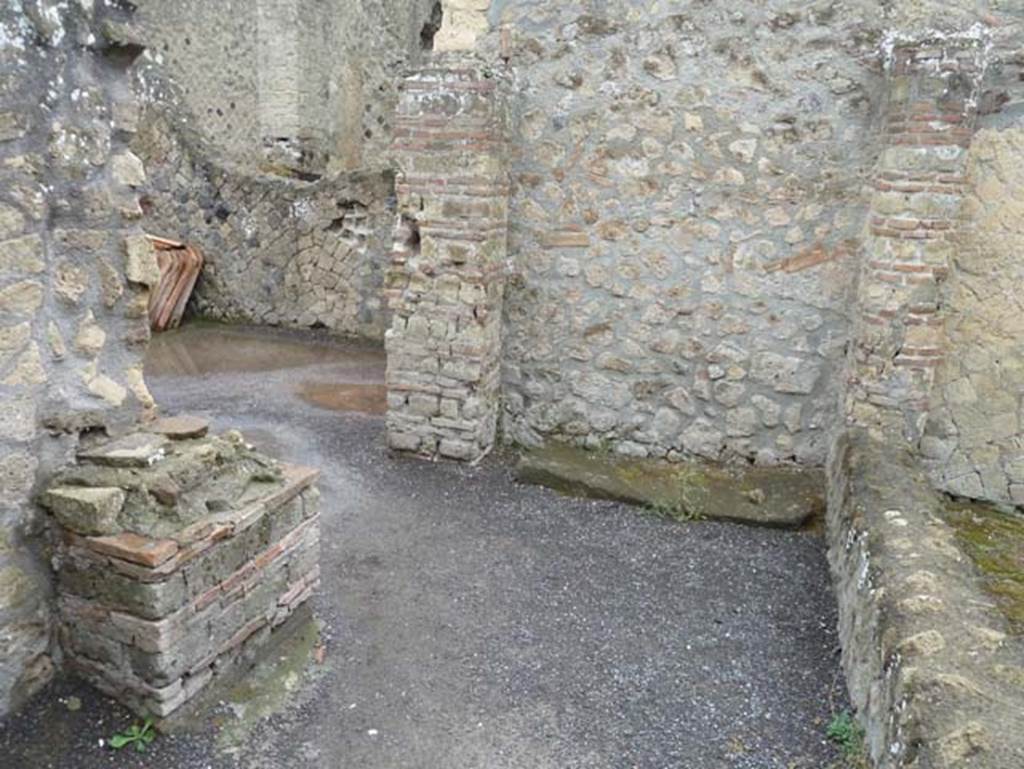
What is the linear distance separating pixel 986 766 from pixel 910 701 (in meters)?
0.29

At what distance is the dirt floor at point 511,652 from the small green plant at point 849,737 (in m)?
0.06

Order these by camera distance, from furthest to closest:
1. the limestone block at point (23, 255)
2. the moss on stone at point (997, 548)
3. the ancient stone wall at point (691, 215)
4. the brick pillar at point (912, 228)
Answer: the ancient stone wall at point (691, 215) → the brick pillar at point (912, 228) → the moss on stone at point (997, 548) → the limestone block at point (23, 255)

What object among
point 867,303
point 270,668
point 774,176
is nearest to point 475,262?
point 774,176

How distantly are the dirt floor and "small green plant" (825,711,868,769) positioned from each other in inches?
2.5

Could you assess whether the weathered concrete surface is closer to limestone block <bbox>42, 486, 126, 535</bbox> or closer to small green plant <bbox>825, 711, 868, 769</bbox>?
small green plant <bbox>825, 711, 868, 769</bbox>

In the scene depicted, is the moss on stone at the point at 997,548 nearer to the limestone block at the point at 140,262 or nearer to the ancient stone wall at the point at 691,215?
the ancient stone wall at the point at 691,215

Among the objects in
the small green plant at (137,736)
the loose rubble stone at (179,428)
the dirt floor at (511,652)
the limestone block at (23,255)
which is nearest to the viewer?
the limestone block at (23,255)

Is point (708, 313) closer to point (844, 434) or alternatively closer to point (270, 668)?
point (844, 434)

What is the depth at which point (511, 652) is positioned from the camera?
3.19 m

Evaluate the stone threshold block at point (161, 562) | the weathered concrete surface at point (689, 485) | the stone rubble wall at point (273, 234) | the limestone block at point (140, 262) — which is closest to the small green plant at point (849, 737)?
the weathered concrete surface at point (689, 485)

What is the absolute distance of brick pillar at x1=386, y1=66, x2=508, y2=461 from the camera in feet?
14.9

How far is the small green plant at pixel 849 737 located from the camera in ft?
8.40

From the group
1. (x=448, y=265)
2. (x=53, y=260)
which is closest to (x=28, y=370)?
(x=53, y=260)

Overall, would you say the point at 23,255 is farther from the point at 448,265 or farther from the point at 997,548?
the point at 997,548
